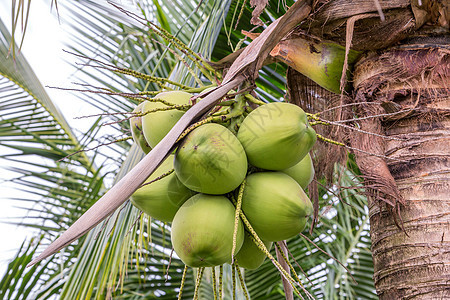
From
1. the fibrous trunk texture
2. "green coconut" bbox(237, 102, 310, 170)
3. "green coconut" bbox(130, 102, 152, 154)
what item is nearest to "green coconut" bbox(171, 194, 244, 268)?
"green coconut" bbox(237, 102, 310, 170)

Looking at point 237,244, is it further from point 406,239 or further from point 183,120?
point 406,239

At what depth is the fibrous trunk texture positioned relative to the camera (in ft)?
3.55

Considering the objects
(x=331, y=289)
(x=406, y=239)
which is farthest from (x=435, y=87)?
(x=331, y=289)

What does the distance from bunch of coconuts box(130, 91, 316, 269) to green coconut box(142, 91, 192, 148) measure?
0.02 meters

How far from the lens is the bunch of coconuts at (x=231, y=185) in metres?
0.91

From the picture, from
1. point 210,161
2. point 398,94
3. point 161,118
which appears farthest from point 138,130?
point 398,94

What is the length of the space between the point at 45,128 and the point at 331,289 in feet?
7.76

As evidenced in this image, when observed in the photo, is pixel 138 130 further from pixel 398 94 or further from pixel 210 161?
pixel 398 94

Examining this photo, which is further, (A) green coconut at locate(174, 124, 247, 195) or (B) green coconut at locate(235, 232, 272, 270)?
(B) green coconut at locate(235, 232, 272, 270)

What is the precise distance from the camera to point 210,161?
90 centimetres

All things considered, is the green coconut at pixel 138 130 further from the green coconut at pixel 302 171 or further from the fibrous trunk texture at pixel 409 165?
the fibrous trunk texture at pixel 409 165

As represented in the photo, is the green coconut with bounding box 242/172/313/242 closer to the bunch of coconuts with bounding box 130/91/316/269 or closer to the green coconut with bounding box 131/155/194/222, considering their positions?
the bunch of coconuts with bounding box 130/91/316/269

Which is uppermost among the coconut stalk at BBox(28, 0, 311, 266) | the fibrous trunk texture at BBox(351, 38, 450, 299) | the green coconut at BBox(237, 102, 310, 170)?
the coconut stalk at BBox(28, 0, 311, 266)

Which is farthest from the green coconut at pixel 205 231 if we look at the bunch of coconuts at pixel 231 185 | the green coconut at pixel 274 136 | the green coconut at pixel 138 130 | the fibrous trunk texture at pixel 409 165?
the fibrous trunk texture at pixel 409 165
